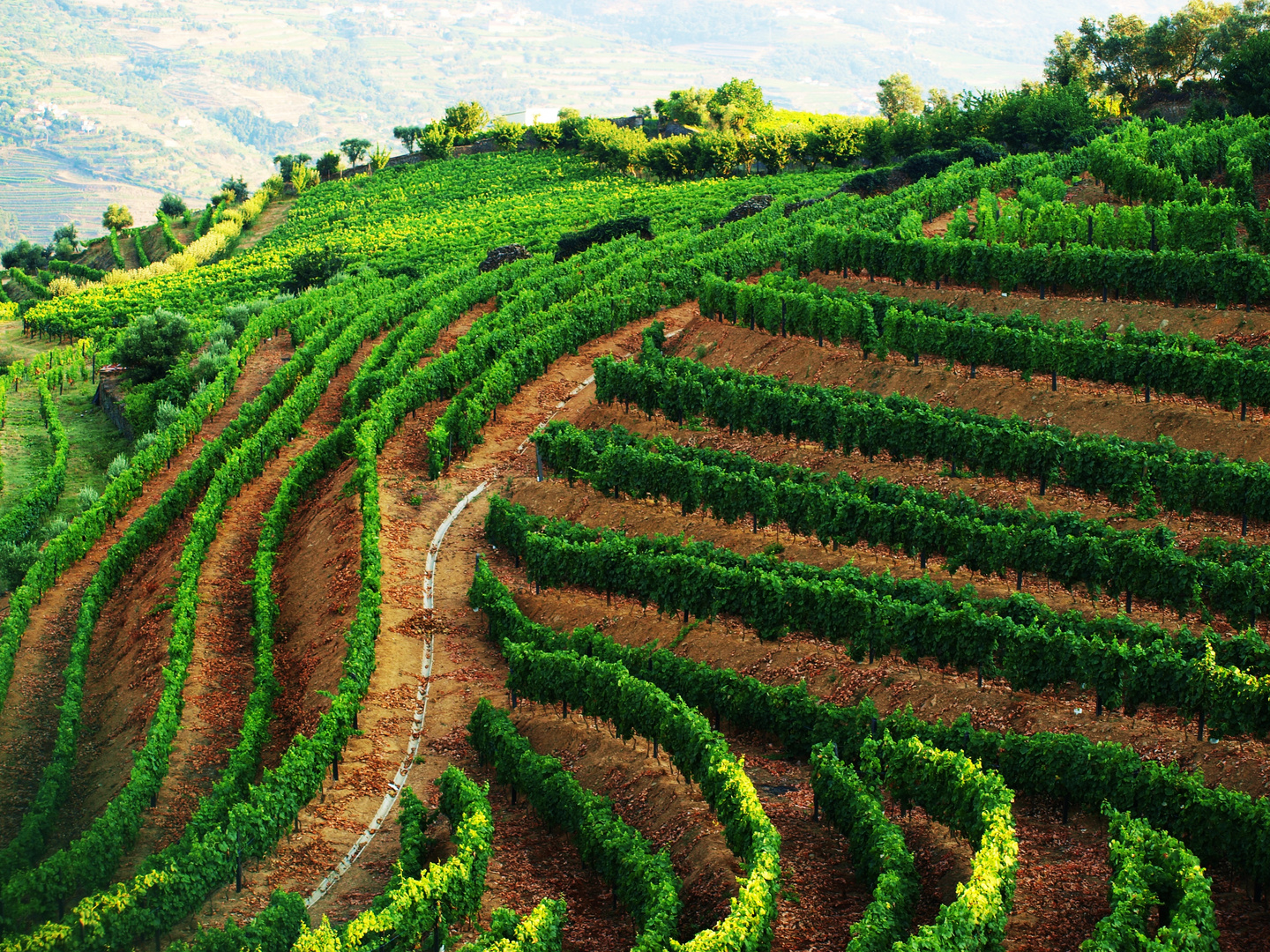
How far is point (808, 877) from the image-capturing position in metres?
22.9

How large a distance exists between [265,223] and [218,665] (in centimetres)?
7881

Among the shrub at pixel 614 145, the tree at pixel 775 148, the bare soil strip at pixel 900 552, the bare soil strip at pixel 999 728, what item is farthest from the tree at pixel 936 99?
the bare soil strip at pixel 999 728

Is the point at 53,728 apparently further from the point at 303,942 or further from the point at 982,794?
the point at 982,794

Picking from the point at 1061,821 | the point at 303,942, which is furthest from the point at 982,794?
the point at 303,942

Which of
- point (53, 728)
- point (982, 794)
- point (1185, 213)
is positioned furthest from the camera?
point (1185, 213)

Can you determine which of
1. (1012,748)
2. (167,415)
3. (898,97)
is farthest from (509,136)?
(1012,748)

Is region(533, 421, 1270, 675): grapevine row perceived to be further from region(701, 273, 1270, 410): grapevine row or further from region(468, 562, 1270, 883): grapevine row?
region(701, 273, 1270, 410): grapevine row

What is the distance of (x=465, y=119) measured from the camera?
116062 millimetres

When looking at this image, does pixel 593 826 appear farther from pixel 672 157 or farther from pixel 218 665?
pixel 672 157

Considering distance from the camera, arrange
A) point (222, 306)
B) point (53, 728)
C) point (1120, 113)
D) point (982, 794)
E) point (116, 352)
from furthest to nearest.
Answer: point (1120, 113) < point (222, 306) < point (116, 352) < point (53, 728) < point (982, 794)

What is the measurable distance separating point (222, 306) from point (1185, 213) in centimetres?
5057

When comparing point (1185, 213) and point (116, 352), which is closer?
point (1185, 213)

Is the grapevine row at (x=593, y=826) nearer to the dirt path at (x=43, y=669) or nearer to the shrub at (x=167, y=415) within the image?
the dirt path at (x=43, y=669)

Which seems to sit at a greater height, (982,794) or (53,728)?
(982,794)
